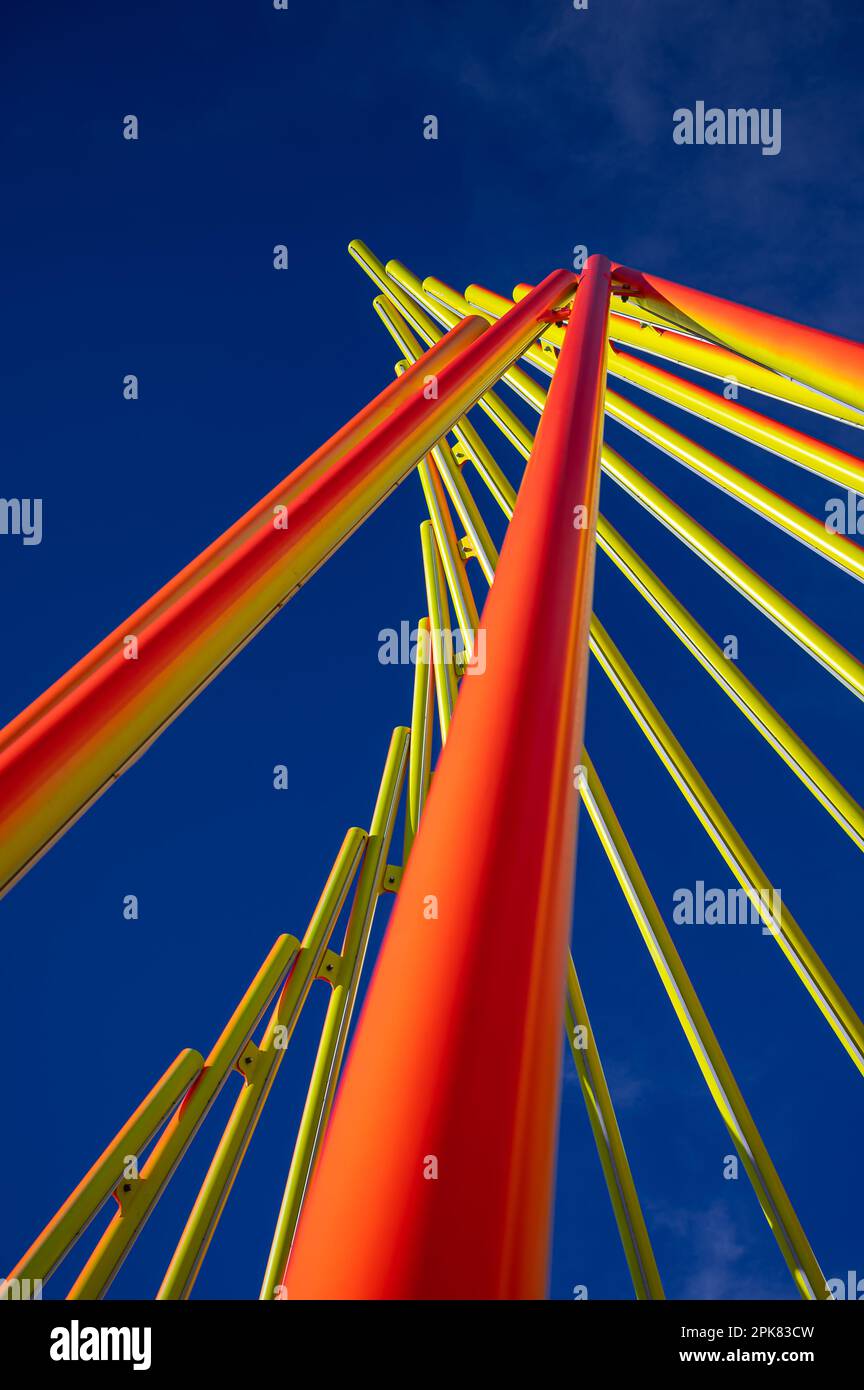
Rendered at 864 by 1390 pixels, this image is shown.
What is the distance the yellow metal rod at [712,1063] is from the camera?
27.9ft

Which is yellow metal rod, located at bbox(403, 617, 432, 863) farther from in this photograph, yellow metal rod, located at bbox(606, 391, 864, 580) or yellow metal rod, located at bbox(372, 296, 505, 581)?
yellow metal rod, located at bbox(606, 391, 864, 580)

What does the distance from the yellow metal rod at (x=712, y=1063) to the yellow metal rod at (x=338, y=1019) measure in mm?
2745

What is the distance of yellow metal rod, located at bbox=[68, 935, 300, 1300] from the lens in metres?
7.48

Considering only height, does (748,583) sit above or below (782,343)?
below

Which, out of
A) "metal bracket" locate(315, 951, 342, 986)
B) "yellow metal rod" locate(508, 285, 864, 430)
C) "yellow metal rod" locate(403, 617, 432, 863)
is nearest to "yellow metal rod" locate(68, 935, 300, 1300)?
"metal bracket" locate(315, 951, 342, 986)

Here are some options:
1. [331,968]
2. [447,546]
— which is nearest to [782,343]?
[447,546]

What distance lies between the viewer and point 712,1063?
9344mm

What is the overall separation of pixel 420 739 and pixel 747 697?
4.91 m

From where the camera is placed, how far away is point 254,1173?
20.9 meters

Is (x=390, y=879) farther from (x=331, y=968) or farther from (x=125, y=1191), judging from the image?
(x=125, y=1191)

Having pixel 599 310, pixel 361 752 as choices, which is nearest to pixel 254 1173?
pixel 361 752

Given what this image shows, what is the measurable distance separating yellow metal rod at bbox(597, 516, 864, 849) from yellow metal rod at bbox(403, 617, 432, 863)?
3.29m

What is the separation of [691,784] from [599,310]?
18.3 ft

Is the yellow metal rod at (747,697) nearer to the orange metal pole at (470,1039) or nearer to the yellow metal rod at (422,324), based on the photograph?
the yellow metal rod at (422,324)
